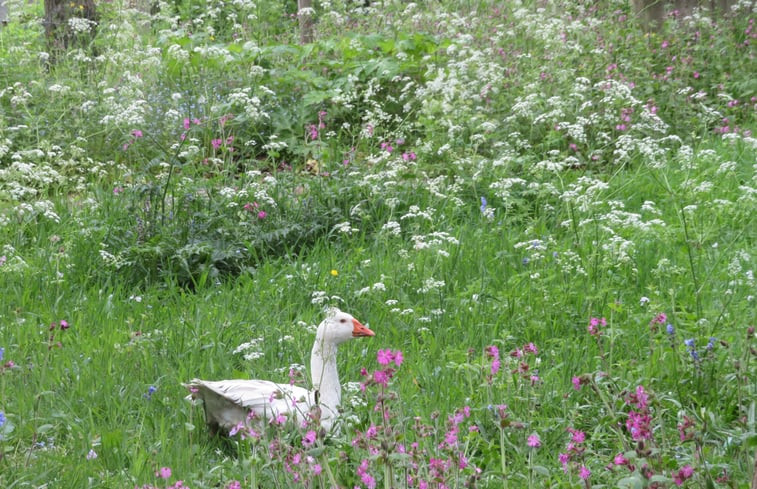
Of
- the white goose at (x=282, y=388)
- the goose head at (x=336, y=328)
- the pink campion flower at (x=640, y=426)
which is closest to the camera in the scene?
the pink campion flower at (x=640, y=426)

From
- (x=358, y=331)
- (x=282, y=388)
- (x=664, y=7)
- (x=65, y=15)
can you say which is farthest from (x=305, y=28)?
(x=282, y=388)

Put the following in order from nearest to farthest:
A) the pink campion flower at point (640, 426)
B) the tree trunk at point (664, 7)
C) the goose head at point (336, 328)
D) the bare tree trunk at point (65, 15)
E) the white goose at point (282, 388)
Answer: the pink campion flower at point (640, 426) → the white goose at point (282, 388) → the goose head at point (336, 328) → the tree trunk at point (664, 7) → the bare tree trunk at point (65, 15)

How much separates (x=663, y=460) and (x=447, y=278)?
2.72 metres

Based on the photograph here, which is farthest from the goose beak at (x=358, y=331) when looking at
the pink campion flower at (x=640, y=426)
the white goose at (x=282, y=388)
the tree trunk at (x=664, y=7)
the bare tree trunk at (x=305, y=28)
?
the bare tree trunk at (x=305, y=28)

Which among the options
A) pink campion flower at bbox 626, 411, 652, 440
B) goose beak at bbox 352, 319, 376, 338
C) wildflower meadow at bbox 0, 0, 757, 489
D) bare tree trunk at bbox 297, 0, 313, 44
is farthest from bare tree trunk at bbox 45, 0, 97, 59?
pink campion flower at bbox 626, 411, 652, 440

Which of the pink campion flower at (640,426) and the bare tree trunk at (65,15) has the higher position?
the pink campion flower at (640,426)

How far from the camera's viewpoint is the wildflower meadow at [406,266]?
9.93 ft

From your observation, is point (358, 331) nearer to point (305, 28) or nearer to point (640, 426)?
point (640, 426)

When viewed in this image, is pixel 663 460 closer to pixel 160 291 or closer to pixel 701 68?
pixel 160 291

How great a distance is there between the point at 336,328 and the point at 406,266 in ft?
4.97

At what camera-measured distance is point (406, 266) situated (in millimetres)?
5133

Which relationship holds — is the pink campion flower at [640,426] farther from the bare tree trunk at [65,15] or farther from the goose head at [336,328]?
the bare tree trunk at [65,15]

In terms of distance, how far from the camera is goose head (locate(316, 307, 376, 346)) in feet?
12.0

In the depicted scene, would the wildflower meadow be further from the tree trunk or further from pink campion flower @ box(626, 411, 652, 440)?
the tree trunk
